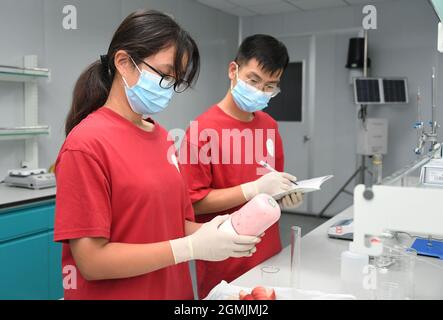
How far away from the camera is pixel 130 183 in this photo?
1100 millimetres

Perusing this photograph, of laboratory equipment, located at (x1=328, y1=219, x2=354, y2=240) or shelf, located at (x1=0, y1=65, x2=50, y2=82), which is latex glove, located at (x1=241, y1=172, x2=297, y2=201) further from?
shelf, located at (x1=0, y1=65, x2=50, y2=82)

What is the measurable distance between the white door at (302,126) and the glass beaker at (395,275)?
4104 millimetres

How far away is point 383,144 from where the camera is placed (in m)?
4.74

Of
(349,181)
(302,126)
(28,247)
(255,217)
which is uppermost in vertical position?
(302,126)

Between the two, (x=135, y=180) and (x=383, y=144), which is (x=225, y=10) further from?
(x=135, y=180)

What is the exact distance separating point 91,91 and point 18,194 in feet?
5.47

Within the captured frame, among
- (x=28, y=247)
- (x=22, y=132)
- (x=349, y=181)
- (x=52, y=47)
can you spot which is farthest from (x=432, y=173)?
(x=349, y=181)

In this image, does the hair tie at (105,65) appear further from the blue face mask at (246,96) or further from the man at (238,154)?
the blue face mask at (246,96)

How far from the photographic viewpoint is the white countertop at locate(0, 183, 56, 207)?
2.42 metres

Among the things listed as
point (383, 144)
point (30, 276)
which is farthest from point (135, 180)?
point (383, 144)

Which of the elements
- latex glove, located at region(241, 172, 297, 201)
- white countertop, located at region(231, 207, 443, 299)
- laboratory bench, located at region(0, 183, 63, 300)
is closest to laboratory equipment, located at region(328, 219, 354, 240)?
white countertop, located at region(231, 207, 443, 299)

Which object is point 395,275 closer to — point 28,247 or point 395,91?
point 28,247

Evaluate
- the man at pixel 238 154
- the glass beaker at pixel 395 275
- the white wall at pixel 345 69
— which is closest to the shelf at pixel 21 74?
the man at pixel 238 154

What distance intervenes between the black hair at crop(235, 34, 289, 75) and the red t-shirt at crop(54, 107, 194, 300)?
0.65 m
